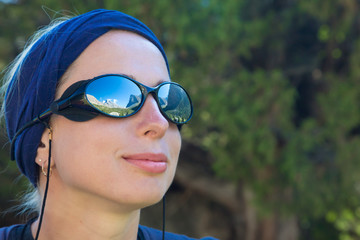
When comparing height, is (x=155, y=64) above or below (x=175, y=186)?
above

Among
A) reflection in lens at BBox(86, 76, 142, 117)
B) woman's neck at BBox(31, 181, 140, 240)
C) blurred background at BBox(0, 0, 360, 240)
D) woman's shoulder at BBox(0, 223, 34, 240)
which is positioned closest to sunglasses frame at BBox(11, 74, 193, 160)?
reflection in lens at BBox(86, 76, 142, 117)

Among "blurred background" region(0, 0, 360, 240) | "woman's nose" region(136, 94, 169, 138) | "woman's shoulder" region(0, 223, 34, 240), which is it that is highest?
"woman's nose" region(136, 94, 169, 138)

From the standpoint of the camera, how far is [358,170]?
601cm

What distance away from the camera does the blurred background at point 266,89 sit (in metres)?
5.99

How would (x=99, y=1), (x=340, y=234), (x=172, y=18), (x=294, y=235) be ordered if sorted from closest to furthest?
(x=172, y=18) → (x=99, y=1) → (x=294, y=235) → (x=340, y=234)

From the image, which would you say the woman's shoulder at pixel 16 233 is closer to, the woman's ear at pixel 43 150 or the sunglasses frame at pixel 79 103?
the woman's ear at pixel 43 150

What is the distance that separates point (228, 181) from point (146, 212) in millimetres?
1614

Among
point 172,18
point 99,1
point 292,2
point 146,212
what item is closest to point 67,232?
point 172,18

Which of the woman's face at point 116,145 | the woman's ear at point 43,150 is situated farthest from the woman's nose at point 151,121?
the woman's ear at point 43,150

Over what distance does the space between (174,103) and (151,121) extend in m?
0.16

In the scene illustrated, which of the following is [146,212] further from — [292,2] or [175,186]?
[292,2]

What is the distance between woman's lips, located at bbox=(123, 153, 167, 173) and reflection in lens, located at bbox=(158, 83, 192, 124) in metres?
0.16

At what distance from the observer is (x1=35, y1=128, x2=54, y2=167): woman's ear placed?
1.57 metres

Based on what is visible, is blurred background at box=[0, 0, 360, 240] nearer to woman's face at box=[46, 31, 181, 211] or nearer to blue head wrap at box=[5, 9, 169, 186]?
blue head wrap at box=[5, 9, 169, 186]
